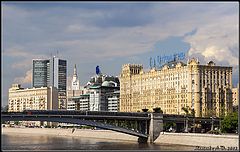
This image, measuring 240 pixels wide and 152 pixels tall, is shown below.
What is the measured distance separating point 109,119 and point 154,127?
812 cm

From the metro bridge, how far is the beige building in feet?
149

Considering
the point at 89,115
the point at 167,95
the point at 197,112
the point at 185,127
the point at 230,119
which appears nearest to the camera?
the point at 89,115

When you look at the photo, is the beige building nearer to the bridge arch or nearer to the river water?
the bridge arch

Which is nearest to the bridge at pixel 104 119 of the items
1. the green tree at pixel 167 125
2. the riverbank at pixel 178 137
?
the riverbank at pixel 178 137

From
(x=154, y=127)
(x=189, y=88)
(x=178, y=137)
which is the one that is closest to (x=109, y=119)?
(x=154, y=127)

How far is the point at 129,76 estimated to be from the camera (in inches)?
7185

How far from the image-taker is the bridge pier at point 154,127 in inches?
3708

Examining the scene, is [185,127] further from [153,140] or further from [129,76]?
[129,76]

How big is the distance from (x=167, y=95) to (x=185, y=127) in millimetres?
53869

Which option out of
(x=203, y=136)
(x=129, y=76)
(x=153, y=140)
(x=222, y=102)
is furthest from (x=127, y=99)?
(x=203, y=136)

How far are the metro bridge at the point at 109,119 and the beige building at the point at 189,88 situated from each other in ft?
149

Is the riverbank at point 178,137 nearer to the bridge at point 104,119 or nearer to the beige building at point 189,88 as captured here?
the bridge at point 104,119

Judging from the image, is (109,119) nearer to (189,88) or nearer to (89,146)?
(89,146)

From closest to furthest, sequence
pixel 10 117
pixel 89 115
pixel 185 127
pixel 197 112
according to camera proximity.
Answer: pixel 10 117
pixel 89 115
pixel 185 127
pixel 197 112
